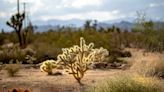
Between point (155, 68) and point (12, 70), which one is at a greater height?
point (155, 68)

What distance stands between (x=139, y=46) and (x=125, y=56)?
9.19 meters

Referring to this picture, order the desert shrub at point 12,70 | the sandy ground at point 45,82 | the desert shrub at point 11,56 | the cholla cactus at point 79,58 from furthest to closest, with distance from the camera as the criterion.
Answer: the desert shrub at point 11,56 < the desert shrub at point 12,70 < the cholla cactus at point 79,58 < the sandy ground at point 45,82

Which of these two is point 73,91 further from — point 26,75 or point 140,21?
point 140,21

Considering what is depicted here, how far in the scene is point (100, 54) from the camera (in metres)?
19.0

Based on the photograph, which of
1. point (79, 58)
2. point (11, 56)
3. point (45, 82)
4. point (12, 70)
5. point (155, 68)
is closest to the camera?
point (45, 82)

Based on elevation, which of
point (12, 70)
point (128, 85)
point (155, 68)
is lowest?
point (12, 70)

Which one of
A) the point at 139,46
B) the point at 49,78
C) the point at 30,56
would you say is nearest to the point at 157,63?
the point at 49,78

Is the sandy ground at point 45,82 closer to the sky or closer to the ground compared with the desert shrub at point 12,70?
closer to the sky

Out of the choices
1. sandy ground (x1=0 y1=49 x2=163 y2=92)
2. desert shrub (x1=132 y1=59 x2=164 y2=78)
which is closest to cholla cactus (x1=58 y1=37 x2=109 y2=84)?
sandy ground (x1=0 y1=49 x2=163 y2=92)

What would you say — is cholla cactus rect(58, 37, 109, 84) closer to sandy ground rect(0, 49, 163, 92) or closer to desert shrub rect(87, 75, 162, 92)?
sandy ground rect(0, 49, 163, 92)

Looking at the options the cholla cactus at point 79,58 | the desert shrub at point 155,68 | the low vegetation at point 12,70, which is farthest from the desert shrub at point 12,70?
the desert shrub at point 155,68

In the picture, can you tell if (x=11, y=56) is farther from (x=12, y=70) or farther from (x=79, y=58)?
(x=79, y=58)

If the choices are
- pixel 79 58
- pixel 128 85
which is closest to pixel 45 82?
pixel 79 58

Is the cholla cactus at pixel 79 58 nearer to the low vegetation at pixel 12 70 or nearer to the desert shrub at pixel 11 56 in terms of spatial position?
the low vegetation at pixel 12 70
